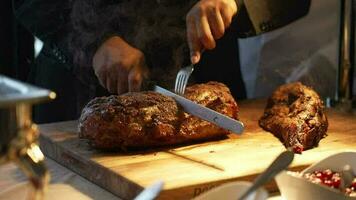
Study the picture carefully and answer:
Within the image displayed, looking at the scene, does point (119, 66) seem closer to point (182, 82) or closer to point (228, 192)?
point (182, 82)

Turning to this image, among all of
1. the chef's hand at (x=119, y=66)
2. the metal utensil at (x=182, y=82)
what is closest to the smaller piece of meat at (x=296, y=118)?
the metal utensil at (x=182, y=82)

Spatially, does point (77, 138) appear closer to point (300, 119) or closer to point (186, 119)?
point (186, 119)

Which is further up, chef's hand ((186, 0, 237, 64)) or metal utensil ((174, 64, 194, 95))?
chef's hand ((186, 0, 237, 64))

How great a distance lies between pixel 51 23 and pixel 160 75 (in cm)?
30

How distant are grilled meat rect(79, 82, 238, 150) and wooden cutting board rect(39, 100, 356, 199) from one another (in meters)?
0.02

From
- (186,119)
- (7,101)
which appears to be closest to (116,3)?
(186,119)

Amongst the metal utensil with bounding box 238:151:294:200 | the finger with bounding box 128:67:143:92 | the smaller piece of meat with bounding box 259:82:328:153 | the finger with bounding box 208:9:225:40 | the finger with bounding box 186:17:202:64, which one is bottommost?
the smaller piece of meat with bounding box 259:82:328:153

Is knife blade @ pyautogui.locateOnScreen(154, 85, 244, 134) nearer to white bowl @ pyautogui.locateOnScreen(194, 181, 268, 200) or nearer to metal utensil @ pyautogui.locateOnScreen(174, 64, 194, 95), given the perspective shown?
metal utensil @ pyautogui.locateOnScreen(174, 64, 194, 95)

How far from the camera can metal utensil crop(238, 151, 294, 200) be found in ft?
2.17

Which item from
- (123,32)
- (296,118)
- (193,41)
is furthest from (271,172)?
(123,32)

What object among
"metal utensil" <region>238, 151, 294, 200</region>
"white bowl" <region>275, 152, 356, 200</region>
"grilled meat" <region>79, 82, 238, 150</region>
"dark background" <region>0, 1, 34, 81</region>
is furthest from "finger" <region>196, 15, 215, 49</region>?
"dark background" <region>0, 1, 34, 81</region>

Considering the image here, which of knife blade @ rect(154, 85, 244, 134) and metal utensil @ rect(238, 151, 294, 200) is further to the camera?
knife blade @ rect(154, 85, 244, 134)

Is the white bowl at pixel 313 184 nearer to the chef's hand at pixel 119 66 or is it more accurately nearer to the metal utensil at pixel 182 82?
the metal utensil at pixel 182 82

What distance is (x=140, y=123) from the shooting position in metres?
1.19
